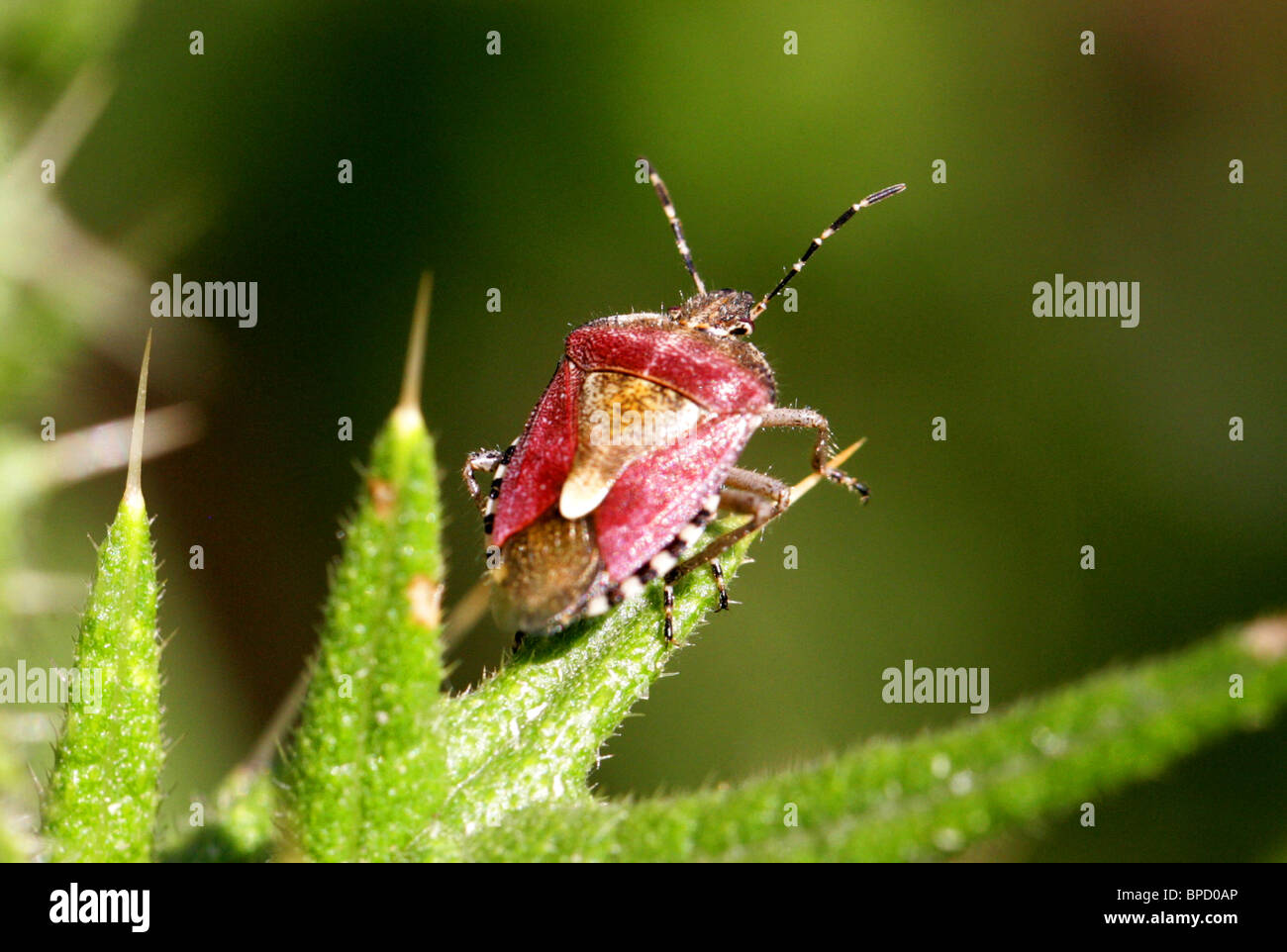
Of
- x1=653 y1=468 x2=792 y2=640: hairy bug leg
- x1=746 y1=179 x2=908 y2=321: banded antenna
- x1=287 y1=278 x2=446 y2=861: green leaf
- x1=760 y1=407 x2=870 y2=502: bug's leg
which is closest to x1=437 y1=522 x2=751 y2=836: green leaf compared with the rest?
x1=287 y1=278 x2=446 y2=861: green leaf

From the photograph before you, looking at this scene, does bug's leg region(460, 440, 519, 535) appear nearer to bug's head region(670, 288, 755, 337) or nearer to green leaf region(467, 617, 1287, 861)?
bug's head region(670, 288, 755, 337)

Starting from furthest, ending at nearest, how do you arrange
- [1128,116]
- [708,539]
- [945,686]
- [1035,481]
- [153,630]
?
[1128,116]
[1035,481]
[945,686]
[708,539]
[153,630]

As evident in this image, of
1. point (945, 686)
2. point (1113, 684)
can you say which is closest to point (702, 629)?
point (945, 686)

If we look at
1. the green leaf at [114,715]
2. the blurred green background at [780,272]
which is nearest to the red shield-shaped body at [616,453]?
the green leaf at [114,715]

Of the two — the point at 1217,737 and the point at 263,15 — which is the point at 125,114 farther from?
the point at 1217,737

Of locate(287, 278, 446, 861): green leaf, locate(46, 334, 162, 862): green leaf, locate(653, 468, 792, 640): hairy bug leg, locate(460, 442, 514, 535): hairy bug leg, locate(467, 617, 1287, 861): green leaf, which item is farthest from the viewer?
locate(460, 442, 514, 535): hairy bug leg

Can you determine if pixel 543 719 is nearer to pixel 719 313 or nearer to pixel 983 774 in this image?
pixel 983 774

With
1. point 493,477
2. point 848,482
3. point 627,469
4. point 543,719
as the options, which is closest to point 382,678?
point 543,719
